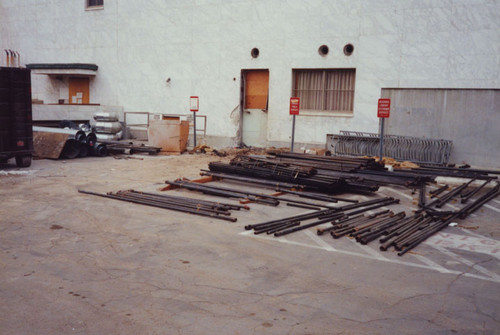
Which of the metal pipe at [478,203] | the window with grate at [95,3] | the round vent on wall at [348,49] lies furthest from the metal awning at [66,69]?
the metal pipe at [478,203]

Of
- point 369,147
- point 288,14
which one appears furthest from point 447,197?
point 288,14

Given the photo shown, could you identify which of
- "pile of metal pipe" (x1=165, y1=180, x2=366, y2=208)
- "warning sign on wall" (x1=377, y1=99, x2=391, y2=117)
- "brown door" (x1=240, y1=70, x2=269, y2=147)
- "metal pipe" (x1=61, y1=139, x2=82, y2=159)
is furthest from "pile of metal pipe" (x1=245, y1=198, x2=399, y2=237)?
"metal pipe" (x1=61, y1=139, x2=82, y2=159)

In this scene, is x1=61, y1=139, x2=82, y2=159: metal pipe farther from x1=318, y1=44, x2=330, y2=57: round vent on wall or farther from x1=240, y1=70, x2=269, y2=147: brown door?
x1=318, y1=44, x2=330, y2=57: round vent on wall

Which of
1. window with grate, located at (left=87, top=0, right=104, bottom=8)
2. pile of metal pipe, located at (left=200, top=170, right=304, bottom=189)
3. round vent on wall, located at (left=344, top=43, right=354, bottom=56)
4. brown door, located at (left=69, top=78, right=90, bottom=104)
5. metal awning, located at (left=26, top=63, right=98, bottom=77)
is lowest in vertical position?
pile of metal pipe, located at (left=200, top=170, right=304, bottom=189)

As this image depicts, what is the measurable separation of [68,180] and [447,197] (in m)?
9.32

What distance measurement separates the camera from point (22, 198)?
31.9 feet

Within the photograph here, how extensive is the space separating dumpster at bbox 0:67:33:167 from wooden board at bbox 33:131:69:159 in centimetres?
187

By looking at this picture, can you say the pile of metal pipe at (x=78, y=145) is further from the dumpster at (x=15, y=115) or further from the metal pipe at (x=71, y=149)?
the dumpster at (x=15, y=115)

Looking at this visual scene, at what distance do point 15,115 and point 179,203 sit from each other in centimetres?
735

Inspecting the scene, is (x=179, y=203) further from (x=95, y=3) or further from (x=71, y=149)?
(x=95, y=3)

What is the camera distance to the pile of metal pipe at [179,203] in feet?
28.2

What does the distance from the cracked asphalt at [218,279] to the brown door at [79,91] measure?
58.1 feet

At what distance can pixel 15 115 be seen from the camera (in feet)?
44.5

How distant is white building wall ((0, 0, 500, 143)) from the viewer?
15531mm
